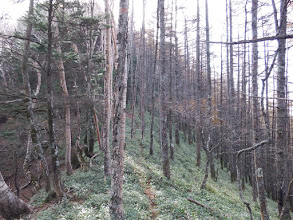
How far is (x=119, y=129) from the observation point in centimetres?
466

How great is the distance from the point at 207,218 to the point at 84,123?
11.4 metres

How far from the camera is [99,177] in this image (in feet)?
31.7

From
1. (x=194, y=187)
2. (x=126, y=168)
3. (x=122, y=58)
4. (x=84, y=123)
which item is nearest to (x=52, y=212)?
(x=126, y=168)

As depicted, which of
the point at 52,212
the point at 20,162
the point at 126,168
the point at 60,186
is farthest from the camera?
the point at 20,162

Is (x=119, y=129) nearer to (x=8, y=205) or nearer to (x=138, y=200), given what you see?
(x=138, y=200)

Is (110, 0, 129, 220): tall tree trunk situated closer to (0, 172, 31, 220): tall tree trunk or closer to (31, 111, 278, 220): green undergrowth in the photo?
(31, 111, 278, 220): green undergrowth

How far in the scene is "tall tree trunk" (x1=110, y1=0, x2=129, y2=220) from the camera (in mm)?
4598

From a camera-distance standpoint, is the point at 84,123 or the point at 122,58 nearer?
the point at 122,58

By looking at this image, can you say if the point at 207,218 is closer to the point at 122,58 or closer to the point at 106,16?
the point at 122,58

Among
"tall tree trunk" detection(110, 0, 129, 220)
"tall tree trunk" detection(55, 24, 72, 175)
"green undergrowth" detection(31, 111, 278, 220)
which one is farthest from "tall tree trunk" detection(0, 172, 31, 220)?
"tall tree trunk" detection(55, 24, 72, 175)

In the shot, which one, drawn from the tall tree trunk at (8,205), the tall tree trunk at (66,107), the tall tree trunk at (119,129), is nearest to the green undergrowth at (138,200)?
the tall tree trunk at (8,205)

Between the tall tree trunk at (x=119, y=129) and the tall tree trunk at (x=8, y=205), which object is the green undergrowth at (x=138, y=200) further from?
the tall tree trunk at (x=119, y=129)

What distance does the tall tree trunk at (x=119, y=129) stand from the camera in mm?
4598

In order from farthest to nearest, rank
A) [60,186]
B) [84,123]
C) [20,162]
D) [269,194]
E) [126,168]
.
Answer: [269,194] → [84,123] → [20,162] → [126,168] → [60,186]
